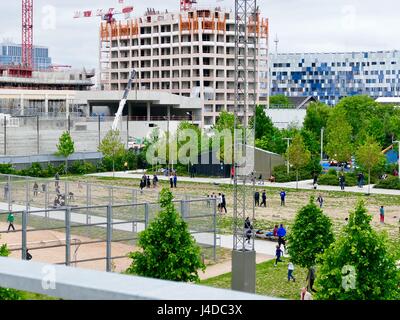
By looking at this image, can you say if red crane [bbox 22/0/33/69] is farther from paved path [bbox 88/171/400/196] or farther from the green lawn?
the green lawn

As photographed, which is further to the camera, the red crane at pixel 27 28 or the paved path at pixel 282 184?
the red crane at pixel 27 28

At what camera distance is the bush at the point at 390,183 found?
187 ft

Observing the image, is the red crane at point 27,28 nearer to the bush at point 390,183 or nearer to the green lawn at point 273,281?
the bush at point 390,183

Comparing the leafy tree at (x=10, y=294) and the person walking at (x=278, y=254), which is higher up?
the leafy tree at (x=10, y=294)

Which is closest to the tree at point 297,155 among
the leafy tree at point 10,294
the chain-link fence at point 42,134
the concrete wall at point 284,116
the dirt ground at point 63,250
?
the chain-link fence at point 42,134

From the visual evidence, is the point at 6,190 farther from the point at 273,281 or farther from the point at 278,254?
the point at 273,281

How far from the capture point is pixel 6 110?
101812 millimetres

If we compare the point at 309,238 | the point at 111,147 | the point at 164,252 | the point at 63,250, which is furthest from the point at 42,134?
the point at 164,252

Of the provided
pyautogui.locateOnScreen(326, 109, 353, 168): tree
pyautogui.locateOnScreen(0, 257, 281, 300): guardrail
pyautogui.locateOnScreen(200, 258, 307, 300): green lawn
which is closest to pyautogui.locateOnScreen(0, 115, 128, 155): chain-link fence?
pyautogui.locateOnScreen(326, 109, 353, 168): tree

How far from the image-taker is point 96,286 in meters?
5.05

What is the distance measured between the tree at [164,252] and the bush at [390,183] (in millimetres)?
39383

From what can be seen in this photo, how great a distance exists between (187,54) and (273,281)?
9642cm

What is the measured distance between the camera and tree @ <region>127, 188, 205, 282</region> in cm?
2012

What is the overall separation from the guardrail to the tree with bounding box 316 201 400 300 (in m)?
11.8
